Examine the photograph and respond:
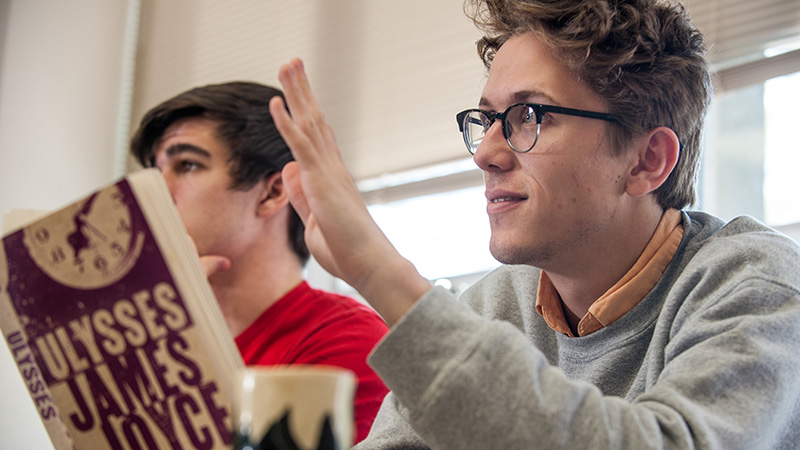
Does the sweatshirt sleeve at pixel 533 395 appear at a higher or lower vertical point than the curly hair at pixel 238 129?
lower

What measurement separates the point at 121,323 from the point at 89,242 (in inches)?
3.3

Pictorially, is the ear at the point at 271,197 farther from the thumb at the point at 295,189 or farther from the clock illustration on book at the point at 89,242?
the clock illustration on book at the point at 89,242

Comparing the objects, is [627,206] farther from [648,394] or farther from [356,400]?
[356,400]

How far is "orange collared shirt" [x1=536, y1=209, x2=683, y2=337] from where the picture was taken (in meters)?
1.07

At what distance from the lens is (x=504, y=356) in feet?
2.34

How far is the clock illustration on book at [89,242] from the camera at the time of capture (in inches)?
28.8

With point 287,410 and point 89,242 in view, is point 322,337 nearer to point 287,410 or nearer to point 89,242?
point 89,242

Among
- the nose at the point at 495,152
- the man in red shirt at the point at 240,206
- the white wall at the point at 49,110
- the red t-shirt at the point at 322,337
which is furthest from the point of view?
the white wall at the point at 49,110

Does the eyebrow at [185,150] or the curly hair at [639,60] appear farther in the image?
the eyebrow at [185,150]

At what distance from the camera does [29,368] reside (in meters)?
0.86

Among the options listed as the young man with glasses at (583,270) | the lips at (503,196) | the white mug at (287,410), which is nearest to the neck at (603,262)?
the young man with glasses at (583,270)

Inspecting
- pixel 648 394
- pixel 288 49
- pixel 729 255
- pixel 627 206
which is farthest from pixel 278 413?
pixel 288 49

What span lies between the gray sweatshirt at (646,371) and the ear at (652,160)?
148 millimetres

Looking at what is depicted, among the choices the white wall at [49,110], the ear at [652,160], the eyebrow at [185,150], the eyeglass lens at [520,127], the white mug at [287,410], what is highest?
the white wall at [49,110]
